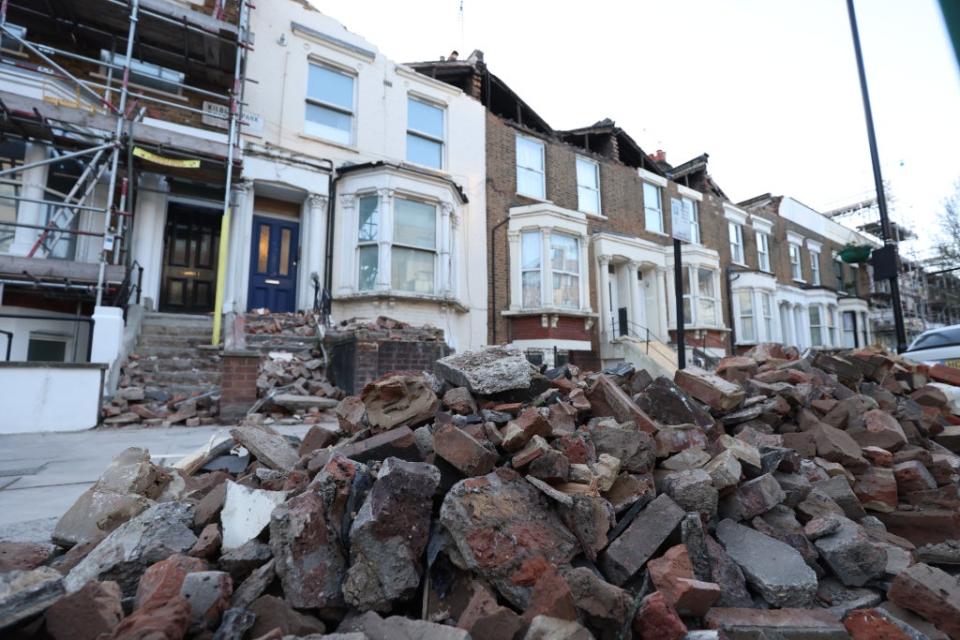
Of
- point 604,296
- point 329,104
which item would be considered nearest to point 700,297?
point 604,296

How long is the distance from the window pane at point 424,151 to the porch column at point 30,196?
7032 millimetres

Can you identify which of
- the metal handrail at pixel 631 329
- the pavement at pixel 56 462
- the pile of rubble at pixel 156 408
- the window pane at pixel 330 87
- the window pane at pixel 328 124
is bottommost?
the pavement at pixel 56 462

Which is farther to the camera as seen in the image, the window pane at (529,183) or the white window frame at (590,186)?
the white window frame at (590,186)

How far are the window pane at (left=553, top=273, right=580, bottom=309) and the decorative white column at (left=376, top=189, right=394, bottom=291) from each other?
457 cm

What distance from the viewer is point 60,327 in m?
7.91

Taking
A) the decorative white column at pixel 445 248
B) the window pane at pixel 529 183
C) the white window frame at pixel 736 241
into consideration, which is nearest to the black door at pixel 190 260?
the decorative white column at pixel 445 248

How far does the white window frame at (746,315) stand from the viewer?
1656 cm

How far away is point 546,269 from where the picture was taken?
11.9m

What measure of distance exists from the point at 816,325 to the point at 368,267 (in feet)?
65.2

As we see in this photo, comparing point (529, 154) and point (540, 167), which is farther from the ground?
point (529, 154)

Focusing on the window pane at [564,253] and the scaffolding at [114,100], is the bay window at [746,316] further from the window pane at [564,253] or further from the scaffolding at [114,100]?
the scaffolding at [114,100]

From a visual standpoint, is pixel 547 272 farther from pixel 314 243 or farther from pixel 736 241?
pixel 736 241

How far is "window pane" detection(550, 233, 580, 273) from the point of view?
12258mm

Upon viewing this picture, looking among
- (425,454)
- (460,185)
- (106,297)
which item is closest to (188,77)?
(106,297)
